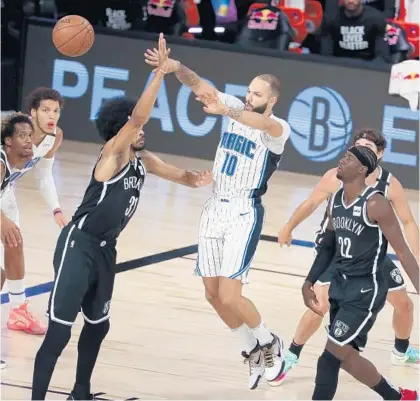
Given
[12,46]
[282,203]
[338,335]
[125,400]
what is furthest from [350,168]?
[12,46]

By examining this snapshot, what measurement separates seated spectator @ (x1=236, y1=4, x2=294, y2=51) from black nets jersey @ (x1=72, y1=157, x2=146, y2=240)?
27.7 ft

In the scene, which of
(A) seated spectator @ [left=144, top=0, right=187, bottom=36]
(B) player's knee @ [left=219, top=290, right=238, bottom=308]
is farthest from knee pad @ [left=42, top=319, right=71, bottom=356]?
(A) seated spectator @ [left=144, top=0, right=187, bottom=36]

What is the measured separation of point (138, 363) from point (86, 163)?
683 centimetres

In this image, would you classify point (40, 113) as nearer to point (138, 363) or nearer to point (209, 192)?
point (138, 363)

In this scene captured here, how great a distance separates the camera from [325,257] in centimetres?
637

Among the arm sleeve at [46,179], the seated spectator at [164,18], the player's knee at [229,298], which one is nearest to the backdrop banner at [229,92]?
the seated spectator at [164,18]

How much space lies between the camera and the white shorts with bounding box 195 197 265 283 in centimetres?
708

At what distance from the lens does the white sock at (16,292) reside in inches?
308

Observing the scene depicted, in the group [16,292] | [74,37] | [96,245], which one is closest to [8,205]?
A: [16,292]

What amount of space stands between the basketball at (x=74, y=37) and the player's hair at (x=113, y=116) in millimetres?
1557

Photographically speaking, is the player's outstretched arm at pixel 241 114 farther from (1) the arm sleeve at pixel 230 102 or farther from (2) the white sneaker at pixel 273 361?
(2) the white sneaker at pixel 273 361

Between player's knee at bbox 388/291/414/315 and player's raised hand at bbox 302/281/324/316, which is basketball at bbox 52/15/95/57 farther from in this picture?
player's knee at bbox 388/291/414/315

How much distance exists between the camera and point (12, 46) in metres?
15.6

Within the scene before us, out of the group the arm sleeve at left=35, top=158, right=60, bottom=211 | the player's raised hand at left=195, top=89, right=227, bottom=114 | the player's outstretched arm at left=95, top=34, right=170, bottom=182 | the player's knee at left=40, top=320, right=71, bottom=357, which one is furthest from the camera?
the arm sleeve at left=35, top=158, right=60, bottom=211
